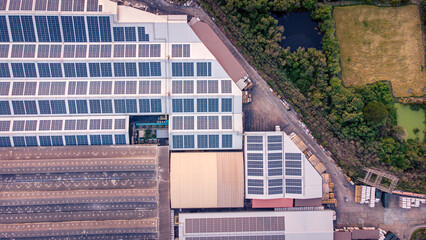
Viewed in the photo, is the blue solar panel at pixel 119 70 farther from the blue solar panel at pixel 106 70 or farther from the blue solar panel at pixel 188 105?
the blue solar panel at pixel 188 105

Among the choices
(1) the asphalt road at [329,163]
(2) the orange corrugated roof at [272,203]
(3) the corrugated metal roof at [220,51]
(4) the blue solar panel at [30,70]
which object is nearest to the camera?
(4) the blue solar panel at [30,70]

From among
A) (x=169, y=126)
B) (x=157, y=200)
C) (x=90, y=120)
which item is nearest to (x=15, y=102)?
(x=90, y=120)

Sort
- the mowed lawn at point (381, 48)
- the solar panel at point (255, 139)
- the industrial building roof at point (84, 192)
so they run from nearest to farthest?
the industrial building roof at point (84, 192) < the solar panel at point (255, 139) < the mowed lawn at point (381, 48)

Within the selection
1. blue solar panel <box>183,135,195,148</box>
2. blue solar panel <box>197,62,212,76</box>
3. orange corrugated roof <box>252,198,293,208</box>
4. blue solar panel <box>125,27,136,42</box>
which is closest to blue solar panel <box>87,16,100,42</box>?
blue solar panel <box>125,27,136,42</box>

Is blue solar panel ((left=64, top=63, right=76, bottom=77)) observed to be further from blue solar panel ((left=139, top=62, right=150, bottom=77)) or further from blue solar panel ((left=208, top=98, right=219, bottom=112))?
blue solar panel ((left=208, top=98, right=219, bottom=112))

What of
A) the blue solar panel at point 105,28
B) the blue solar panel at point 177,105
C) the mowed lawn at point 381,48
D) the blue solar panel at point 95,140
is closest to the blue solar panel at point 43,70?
the blue solar panel at point 105,28

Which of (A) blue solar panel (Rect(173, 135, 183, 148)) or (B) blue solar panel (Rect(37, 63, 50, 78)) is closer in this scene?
(B) blue solar panel (Rect(37, 63, 50, 78))

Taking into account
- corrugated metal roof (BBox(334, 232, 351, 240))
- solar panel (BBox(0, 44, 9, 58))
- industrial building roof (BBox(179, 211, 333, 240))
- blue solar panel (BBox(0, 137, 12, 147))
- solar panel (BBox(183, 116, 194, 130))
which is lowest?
corrugated metal roof (BBox(334, 232, 351, 240))
